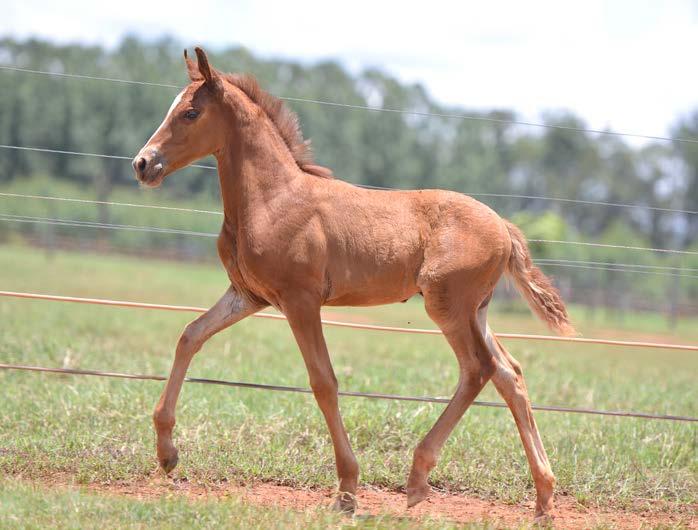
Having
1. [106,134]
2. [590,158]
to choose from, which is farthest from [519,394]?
[590,158]

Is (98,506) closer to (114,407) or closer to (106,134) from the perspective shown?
(114,407)

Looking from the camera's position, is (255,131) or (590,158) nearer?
(255,131)

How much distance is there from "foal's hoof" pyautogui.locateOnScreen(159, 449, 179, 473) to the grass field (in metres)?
0.32

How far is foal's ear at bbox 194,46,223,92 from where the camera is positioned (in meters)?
5.18

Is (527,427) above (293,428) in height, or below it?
above

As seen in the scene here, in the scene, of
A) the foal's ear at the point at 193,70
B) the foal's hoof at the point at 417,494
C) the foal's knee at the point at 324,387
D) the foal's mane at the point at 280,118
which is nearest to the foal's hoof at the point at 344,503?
the foal's hoof at the point at 417,494

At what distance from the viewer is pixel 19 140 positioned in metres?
44.4

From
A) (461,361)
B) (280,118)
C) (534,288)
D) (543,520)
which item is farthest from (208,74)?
(543,520)

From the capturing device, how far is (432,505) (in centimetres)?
575

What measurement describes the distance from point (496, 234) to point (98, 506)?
8.96 feet

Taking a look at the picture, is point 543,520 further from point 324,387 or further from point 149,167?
point 149,167

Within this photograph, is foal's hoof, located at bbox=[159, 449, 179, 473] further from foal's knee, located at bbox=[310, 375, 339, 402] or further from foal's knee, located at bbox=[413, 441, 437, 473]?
foal's knee, located at bbox=[413, 441, 437, 473]

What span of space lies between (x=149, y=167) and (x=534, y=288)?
249 centimetres

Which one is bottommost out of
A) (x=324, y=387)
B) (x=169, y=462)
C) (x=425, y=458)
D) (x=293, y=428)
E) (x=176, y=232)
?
(x=293, y=428)
